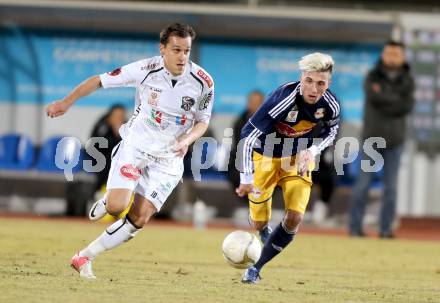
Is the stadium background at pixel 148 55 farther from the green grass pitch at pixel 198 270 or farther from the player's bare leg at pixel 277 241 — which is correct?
the player's bare leg at pixel 277 241

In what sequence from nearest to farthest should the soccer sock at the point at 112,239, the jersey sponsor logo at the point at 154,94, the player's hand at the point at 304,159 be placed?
the soccer sock at the point at 112,239
the player's hand at the point at 304,159
the jersey sponsor logo at the point at 154,94

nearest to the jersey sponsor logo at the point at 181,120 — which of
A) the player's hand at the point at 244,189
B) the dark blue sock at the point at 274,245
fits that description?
the player's hand at the point at 244,189

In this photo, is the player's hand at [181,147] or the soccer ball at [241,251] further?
the soccer ball at [241,251]

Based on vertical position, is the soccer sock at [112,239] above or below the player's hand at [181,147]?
below

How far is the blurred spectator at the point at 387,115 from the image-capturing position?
16.3m

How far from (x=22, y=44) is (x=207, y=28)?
131 inches

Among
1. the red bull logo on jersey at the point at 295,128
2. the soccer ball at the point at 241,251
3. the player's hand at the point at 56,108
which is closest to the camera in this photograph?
the player's hand at the point at 56,108

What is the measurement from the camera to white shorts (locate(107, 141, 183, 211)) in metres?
9.55

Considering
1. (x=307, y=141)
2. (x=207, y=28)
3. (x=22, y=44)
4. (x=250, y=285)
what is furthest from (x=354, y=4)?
(x=250, y=285)

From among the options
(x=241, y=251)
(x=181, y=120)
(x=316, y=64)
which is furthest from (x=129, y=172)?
(x=316, y=64)

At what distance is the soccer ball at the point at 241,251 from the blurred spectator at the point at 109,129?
28.1ft

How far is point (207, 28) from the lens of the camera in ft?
62.3

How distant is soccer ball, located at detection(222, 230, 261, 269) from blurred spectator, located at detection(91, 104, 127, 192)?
8564mm

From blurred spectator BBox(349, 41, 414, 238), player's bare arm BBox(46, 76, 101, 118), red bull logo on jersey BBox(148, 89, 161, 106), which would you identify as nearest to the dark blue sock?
red bull logo on jersey BBox(148, 89, 161, 106)
